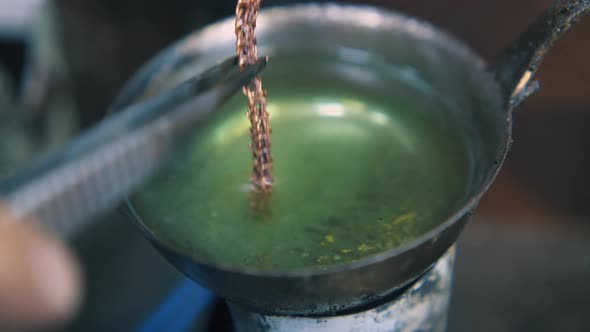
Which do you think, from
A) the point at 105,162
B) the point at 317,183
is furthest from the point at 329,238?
the point at 105,162

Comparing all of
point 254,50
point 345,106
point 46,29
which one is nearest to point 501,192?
point 345,106

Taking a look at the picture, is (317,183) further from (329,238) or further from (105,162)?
(105,162)

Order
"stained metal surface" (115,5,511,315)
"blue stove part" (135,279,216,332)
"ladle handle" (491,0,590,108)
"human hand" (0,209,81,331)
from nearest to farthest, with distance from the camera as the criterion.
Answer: "human hand" (0,209,81,331), "stained metal surface" (115,5,511,315), "ladle handle" (491,0,590,108), "blue stove part" (135,279,216,332)

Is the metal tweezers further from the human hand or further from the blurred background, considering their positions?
the blurred background

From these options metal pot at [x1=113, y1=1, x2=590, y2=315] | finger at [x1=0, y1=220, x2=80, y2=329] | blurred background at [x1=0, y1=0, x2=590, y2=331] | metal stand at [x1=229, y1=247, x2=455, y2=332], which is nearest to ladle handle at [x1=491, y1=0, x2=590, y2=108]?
metal pot at [x1=113, y1=1, x2=590, y2=315]

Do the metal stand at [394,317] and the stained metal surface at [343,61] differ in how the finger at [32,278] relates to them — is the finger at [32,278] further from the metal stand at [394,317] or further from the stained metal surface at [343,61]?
the metal stand at [394,317]

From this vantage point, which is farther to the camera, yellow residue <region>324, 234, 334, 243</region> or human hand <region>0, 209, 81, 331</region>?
yellow residue <region>324, 234, 334, 243</region>
